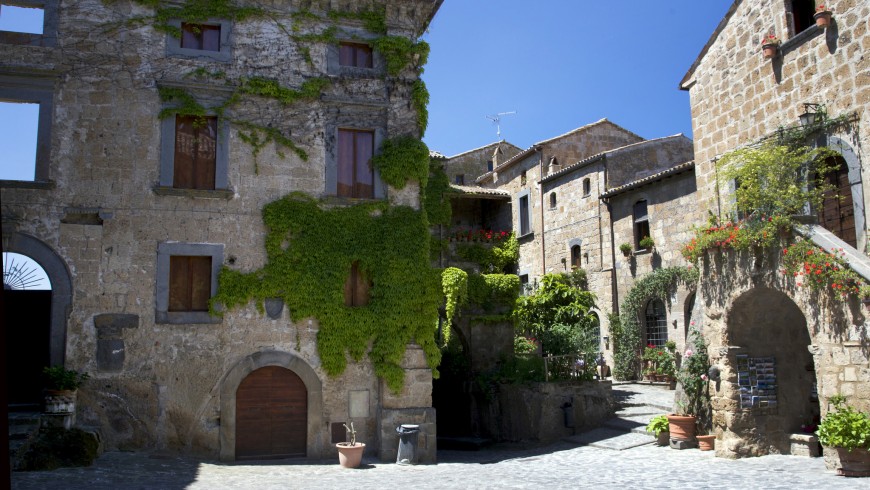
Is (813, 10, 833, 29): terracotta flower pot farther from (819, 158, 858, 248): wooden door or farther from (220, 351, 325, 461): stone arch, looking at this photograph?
(220, 351, 325, 461): stone arch

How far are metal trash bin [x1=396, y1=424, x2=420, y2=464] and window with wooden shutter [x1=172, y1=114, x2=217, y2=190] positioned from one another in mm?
6413

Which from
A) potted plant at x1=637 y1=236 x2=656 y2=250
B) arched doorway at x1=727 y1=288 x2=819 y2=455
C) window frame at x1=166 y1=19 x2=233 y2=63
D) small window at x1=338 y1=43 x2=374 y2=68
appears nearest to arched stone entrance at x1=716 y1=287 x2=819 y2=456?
arched doorway at x1=727 y1=288 x2=819 y2=455

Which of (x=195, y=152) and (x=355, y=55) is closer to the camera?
(x=195, y=152)

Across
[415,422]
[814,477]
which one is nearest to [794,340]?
[814,477]

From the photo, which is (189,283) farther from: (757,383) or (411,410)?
(757,383)

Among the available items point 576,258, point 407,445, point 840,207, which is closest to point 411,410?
point 407,445

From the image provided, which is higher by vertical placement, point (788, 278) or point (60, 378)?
point (788, 278)

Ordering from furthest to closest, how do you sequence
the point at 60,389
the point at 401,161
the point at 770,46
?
the point at 401,161, the point at 770,46, the point at 60,389

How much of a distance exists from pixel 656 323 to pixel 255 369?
14.2 m

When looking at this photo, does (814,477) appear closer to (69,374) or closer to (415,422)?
(415,422)

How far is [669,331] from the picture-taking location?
22.0 metres

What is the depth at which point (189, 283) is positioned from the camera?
14070 mm

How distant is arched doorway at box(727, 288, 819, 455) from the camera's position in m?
12.4

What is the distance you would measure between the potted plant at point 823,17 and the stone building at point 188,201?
A: 28.7 ft
